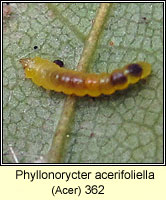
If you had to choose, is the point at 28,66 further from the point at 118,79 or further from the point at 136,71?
the point at 136,71

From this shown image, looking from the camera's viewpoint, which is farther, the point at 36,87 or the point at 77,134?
the point at 36,87

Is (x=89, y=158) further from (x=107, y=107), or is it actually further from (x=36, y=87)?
(x=36, y=87)

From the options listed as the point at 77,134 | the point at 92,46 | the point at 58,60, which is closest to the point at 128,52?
the point at 92,46

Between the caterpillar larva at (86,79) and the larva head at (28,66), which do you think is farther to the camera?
the larva head at (28,66)

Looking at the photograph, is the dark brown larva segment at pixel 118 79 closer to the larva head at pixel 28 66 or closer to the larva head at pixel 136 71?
the larva head at pixel 136 71

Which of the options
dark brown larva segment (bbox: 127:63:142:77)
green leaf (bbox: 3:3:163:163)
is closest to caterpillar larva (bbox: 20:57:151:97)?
dark brown larva segment (bbox: 127:63:142:77)

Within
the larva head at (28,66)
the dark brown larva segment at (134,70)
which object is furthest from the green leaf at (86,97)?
the dark brown larva segment at (134,70)

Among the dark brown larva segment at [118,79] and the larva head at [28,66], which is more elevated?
the larva head at [28,66]
